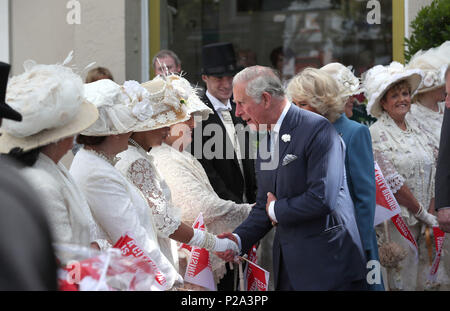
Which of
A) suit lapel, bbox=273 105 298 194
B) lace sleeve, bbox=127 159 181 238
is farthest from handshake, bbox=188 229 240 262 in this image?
suit lapel, bbox=273 105 298 194

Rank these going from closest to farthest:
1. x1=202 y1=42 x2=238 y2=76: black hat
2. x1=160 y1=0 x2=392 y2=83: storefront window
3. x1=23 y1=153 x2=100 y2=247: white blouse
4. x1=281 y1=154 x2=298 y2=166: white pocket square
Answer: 1. x1=23 y1=153 x2=100 y2=247: white blouse
2. x1=281 y1=154 x2=298 y2=166: white pocket square
3. x1=202 y1=42 x2=238 y2=76: black hat
4. x1=160 y1=0 x2=392 y2=83: storefront window

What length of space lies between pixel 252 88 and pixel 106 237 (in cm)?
118

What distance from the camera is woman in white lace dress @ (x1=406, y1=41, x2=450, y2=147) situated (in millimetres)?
5090

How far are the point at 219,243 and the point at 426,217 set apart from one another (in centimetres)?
186

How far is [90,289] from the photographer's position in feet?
5.97

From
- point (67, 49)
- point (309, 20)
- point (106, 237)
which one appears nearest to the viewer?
point (106, 237)

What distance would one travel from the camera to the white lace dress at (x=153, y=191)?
3.36 meters

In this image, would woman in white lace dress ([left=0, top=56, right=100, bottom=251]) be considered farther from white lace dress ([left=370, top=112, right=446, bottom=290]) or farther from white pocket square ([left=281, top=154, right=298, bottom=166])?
white lace dress ([left=370, top=112, right=446, bottom=290])

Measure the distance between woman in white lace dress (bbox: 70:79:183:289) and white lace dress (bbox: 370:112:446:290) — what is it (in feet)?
7.04

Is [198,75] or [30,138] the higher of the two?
[198,75]

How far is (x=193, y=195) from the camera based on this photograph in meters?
4.12

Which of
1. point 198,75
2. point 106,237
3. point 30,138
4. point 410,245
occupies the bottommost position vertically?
point 410,245
